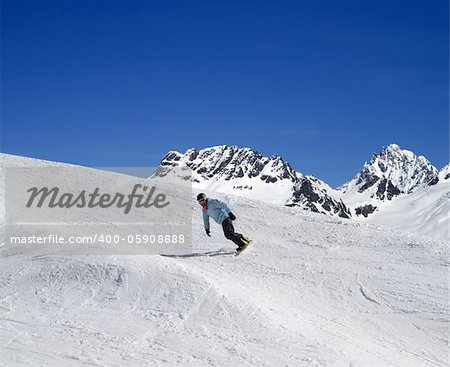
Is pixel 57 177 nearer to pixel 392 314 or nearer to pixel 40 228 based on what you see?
pixel 40 228

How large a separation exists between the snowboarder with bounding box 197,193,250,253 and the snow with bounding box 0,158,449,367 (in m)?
0.41

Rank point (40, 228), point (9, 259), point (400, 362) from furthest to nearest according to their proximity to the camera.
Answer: point (40, 228) < point (9, 259) < point (400, 362)

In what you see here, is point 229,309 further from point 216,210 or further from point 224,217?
point 216,210

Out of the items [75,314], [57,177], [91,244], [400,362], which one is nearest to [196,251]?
[91,244]

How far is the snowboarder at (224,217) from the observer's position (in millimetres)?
15617

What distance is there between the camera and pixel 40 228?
57.7 feet

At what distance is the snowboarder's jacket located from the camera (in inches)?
632

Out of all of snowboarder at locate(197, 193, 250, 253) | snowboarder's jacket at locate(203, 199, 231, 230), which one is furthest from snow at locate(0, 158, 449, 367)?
snowboarder's jacket at locate(203, 199, 231, 230)

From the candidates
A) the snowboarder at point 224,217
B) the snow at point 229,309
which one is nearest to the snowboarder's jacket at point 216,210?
the snowboarder at point 224,217

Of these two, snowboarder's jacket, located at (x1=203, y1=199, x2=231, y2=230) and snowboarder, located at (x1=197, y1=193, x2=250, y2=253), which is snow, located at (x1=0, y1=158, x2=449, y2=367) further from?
snowboarder's jacket, located at (x1=203, y1=199, x2=231, y2=230)

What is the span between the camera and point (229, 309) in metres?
9.74

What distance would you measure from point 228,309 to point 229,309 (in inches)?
0.8

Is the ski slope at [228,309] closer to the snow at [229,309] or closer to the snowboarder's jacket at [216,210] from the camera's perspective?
the snow at [229,309]

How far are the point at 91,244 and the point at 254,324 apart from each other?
745 centimetres
